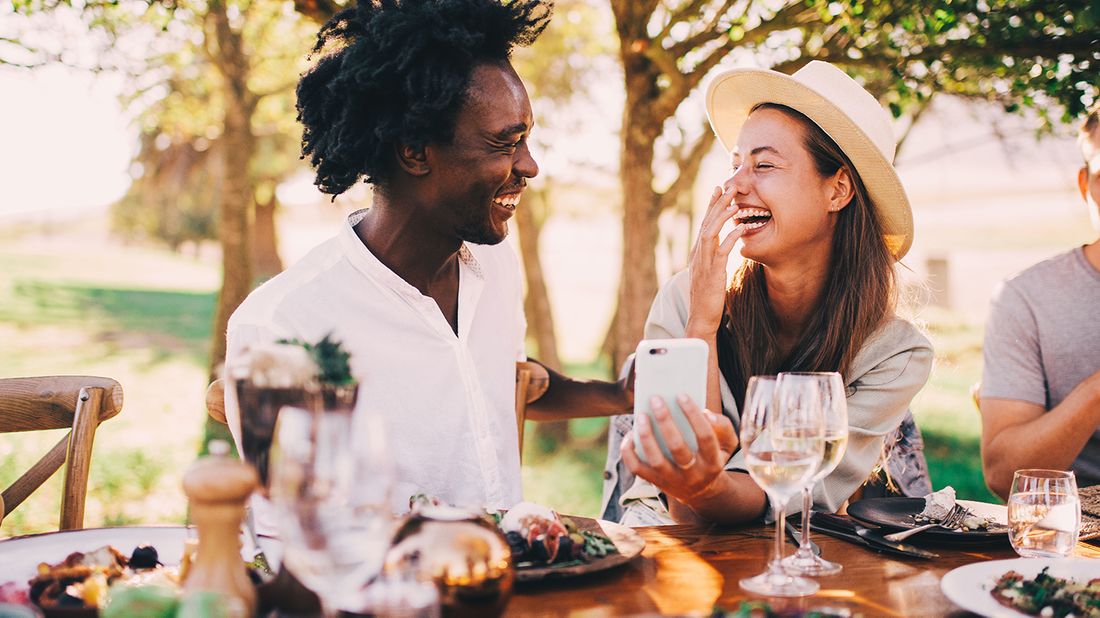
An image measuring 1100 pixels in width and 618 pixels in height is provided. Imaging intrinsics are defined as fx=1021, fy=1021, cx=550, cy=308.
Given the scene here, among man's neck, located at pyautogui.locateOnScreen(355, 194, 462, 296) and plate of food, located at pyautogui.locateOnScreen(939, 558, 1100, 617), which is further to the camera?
man's neck, located at pyautogui.locateOnScreen(355, 194, 462, 296)

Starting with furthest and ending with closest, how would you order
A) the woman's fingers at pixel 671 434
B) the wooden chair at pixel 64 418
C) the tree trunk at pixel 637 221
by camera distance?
1. the tree trunk at pixel 637 221
2. the wooden chair at pixel 64 418
3. the woman's fingers at pixel 671 434

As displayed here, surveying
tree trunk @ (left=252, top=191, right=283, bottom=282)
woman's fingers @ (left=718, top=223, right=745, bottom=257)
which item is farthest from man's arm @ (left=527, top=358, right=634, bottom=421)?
tree trunk @ (left=252, top=191, right=283, bottom=282)

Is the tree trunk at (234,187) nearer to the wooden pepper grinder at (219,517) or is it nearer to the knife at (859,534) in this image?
the knife at (859,534)

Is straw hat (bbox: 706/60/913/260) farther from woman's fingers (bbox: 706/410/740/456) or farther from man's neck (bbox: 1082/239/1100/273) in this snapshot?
woman's fingers (bbox: 706/410/740/456)

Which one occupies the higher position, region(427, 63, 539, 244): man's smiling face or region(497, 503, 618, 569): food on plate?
region(427, 63, 539, 244): man's smiling face

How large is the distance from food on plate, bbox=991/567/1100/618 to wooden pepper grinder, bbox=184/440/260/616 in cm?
124

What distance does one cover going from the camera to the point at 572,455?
9445 mm

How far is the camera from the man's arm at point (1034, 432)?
3.09 metres

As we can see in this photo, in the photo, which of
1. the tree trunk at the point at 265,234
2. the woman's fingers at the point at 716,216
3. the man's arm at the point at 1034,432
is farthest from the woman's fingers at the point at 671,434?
the tree trunk at the point at 265,234

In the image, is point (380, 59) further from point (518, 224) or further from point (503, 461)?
point (518, 224)

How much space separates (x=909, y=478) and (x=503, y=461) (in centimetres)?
144

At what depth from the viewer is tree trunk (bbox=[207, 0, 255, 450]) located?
27.7 feet

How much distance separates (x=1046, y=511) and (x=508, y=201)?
1.63 metres

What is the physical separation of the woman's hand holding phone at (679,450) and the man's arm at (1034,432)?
152cm
